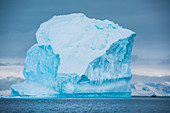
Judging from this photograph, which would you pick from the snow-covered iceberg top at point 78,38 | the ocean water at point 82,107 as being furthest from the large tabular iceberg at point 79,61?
the ocean water at point 82,107

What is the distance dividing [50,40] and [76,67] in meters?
5.35

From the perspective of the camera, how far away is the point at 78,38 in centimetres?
3647

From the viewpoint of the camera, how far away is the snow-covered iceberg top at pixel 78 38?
1330 inches

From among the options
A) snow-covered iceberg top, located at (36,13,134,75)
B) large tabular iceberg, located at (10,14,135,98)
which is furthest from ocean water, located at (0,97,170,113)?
snow-covered iceberg top, located at (36,13,134,75)

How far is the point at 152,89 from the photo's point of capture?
88.8 m

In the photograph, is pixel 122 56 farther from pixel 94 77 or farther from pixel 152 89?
pixel 152 89

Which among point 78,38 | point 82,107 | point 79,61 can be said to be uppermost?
point 78,38

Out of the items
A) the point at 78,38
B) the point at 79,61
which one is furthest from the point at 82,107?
the point at 78,38

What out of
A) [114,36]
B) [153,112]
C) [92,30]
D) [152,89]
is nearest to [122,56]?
[114,36]

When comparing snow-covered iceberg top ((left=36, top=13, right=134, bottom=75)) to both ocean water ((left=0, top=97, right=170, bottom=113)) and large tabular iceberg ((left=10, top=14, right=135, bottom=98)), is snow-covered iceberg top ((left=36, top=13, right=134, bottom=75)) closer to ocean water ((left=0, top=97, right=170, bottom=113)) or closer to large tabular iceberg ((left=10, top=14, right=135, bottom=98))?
large tabular iceberg ((left=10, top=14, right=135, bottom=98))

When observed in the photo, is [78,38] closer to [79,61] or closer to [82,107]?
[79,61]

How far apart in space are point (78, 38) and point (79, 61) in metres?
3.57

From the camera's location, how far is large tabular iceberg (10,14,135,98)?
33.2m

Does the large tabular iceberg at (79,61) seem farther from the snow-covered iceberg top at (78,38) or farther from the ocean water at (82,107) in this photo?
the ocean water at (82,107)
